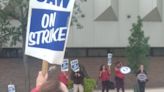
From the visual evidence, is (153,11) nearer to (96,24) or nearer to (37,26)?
(96,24)

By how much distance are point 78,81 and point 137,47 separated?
796 centimetres

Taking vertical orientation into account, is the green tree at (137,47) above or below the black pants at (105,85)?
above

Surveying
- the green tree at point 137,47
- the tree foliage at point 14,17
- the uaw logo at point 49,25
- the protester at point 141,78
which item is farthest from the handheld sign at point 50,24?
the green tree at point 137,47

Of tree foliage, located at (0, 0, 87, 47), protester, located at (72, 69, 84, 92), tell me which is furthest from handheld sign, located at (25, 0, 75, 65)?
tree foliage, located at (0, 0, 87, 47)

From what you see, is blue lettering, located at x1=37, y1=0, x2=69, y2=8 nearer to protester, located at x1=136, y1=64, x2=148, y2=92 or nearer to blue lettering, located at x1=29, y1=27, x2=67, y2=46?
blue lettering, located at x1=29, y1=27, x2=67, y2=46

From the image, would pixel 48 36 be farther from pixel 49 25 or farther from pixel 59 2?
pixel 59 2

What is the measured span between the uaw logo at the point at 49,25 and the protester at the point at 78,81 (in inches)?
718

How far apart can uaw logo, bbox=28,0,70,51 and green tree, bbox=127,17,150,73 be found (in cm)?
2541

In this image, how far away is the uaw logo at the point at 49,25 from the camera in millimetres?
6402

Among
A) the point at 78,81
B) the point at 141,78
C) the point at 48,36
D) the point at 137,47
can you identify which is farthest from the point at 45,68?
the point at 137,47

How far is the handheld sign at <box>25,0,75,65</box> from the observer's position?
6.40 m

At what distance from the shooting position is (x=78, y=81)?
24797 millimetres

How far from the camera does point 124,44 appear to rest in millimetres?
34344

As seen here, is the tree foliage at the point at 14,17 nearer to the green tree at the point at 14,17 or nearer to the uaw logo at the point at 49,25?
the green tree at the point at 14,17
